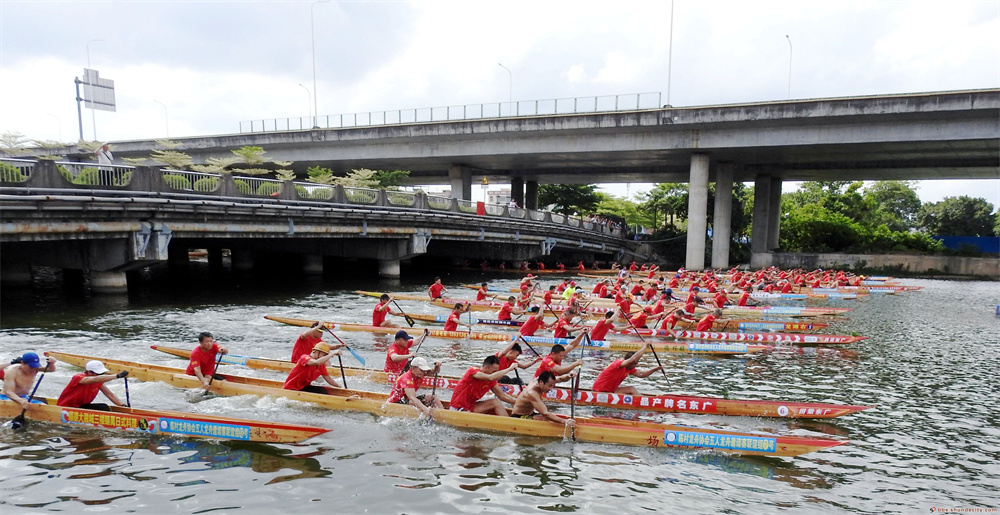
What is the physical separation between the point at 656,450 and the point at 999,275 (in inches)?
1956

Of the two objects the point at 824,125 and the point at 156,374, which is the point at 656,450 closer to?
the point at 156,374

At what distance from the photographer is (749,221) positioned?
64.5 m

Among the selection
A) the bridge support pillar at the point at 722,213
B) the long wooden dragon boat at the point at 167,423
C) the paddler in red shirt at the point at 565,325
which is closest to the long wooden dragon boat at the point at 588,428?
the long wooden dragon boat at the point at 167,423

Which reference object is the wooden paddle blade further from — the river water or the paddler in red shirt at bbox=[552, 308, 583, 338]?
the paddler in red shirt at bbox=[552, 308, 583, 338]

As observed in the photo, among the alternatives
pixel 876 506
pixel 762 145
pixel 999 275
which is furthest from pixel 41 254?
pixel 999 275

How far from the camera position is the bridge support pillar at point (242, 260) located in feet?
131

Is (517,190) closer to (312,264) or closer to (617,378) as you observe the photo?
(312,264)

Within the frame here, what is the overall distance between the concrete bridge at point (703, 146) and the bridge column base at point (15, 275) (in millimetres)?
26941

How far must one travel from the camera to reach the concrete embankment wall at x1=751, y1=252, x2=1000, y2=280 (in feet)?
150

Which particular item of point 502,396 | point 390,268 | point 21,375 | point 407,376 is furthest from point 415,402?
point 390,268

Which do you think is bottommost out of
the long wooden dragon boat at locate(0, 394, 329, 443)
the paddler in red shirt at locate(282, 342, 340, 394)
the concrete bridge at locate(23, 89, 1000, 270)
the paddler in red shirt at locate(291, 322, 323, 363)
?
the long wooden dragon boat at locate(0, 394, 329, 443)

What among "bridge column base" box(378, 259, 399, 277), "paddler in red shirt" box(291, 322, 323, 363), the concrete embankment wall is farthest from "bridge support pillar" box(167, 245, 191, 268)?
the concrete embankment wall

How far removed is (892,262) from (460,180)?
36.0 m

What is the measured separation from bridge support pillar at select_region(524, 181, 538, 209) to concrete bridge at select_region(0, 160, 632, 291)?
66.3 ft
